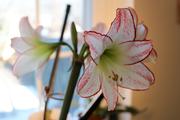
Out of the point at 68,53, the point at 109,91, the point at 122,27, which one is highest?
the point at 122,27

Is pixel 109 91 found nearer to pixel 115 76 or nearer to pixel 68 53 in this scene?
pixel 115 76

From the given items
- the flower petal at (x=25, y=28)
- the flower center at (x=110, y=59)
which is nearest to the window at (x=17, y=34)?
the flower petal at (x=25, y=28)

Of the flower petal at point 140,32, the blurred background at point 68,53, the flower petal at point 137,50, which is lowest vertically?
the blurred background at point 68,53

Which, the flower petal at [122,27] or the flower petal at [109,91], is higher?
the flower petal at [122,27]

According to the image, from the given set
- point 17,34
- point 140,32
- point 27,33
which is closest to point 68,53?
point 17,34

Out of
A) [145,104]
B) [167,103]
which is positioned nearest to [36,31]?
[145,104]

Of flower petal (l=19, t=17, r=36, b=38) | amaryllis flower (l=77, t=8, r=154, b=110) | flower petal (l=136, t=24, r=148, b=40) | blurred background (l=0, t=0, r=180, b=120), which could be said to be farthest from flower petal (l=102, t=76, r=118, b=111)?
blurred background (l=0, t=0, r=180, b=120)

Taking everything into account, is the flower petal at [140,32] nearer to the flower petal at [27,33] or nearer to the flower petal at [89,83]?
the flower petal at [89,83]

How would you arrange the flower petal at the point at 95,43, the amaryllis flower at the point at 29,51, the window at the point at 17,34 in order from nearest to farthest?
1. the flower petal at the point at 95,43
2. the amaryllis flower at the point at 29,51
3. the window at the point at 17,34
